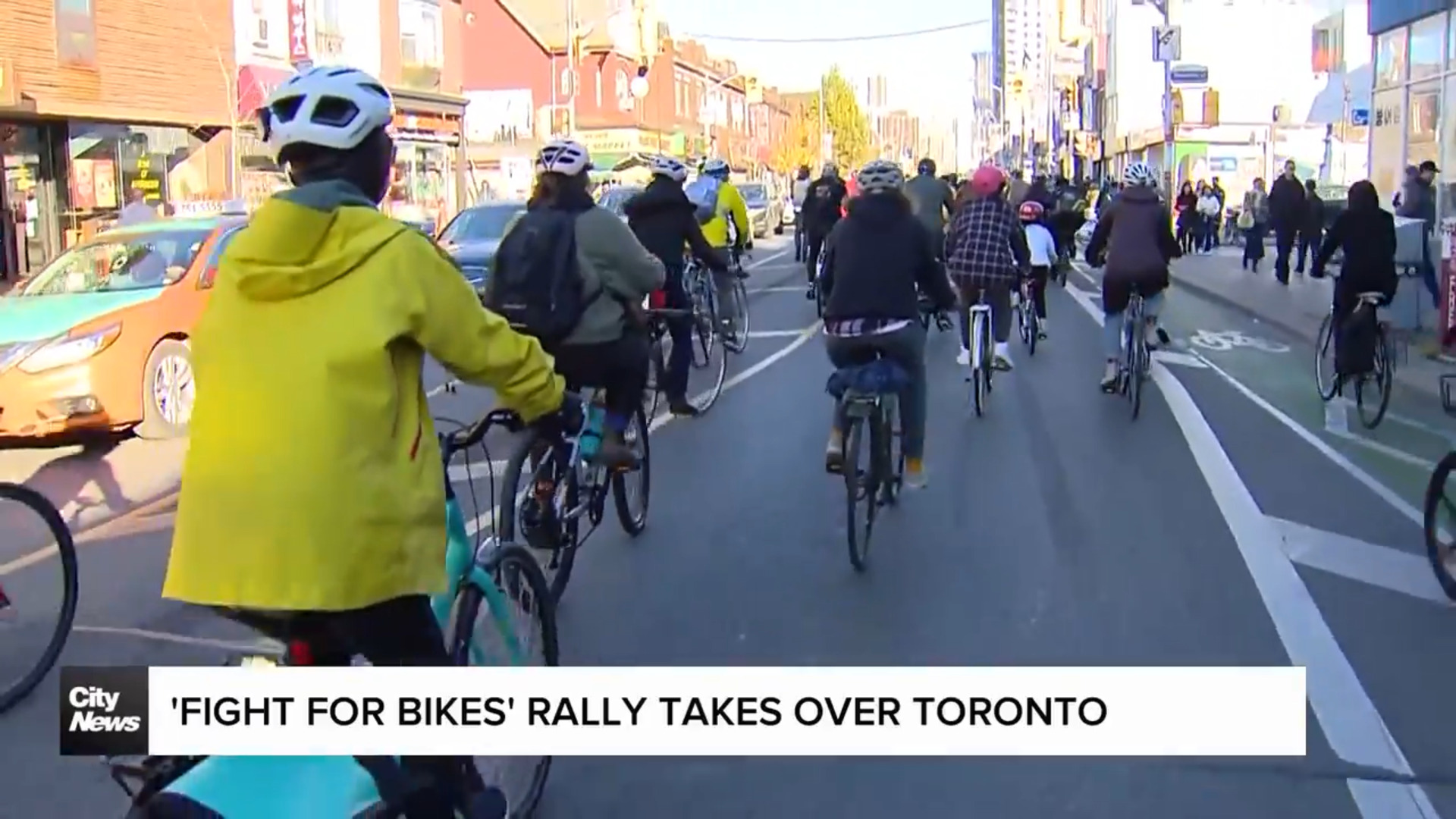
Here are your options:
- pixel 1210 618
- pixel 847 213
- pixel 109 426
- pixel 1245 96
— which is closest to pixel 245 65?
pixel 109 426

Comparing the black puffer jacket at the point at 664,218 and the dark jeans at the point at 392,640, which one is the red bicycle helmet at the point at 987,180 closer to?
the black puffer jacket at the point at 664,218

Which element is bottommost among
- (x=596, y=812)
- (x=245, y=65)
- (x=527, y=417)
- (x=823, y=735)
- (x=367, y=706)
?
(x=596, y=812)

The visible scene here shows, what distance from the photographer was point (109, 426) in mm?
11633

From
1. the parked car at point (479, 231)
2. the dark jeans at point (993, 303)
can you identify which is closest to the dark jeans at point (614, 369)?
the dark jeans at point (993, 303)

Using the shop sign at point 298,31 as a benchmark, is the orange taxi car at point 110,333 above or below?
below

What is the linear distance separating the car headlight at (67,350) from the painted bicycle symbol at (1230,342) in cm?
1144

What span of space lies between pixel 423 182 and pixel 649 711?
40216mm

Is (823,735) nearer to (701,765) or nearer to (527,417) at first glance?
(527,417)

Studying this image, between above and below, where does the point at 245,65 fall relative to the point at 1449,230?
above

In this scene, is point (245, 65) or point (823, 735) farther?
point (245, 65)

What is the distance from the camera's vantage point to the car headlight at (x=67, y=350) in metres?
11.1

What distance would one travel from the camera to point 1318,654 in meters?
6.23

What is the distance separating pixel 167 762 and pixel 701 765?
2.27 metres

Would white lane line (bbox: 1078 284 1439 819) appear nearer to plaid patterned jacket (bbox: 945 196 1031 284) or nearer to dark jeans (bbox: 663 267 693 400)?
plaid patterned jacket (bbox: 945 196 1031 284)
